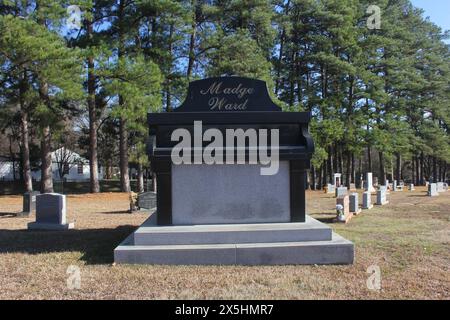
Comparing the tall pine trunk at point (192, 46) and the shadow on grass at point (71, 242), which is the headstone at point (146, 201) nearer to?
the shadow on grass at point (71, 242)

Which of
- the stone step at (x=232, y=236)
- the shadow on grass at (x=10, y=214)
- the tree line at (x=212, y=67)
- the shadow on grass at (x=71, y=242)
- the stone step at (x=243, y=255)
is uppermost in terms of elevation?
the tree line at (x=212, y=67)

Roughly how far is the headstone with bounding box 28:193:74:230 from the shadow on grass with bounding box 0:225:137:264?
562 mm

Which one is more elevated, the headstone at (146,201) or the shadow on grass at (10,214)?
the headstone at (146,201)

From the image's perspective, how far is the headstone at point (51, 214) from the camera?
11398 mm

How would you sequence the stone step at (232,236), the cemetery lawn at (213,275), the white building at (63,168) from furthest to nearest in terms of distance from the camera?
the white building at (63,168) → the stone step at (232,236) → the cemetery lawn at (213,275)

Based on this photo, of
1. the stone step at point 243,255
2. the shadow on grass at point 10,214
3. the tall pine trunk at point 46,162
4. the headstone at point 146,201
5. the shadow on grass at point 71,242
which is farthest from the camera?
the tall pine trunk at point 46,162

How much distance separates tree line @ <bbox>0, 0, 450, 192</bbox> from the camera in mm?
22047

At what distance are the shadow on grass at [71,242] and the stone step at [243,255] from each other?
0.52 metres

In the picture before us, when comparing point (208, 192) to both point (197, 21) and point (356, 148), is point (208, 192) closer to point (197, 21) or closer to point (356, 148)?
point (197, 21)

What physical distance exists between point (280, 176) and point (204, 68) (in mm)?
24065

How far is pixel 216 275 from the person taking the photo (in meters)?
6.30

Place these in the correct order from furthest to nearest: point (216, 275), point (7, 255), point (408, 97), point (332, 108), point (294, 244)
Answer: point (408, 97) < point (332, 108) < point (7, 255) < point (294, 244) < point (216, 275)

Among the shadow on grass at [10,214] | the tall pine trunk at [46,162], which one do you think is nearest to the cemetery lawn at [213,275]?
the shadow on grass at [10,214]

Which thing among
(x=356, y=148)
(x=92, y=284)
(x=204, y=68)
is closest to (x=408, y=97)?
(x=356, y=148)
